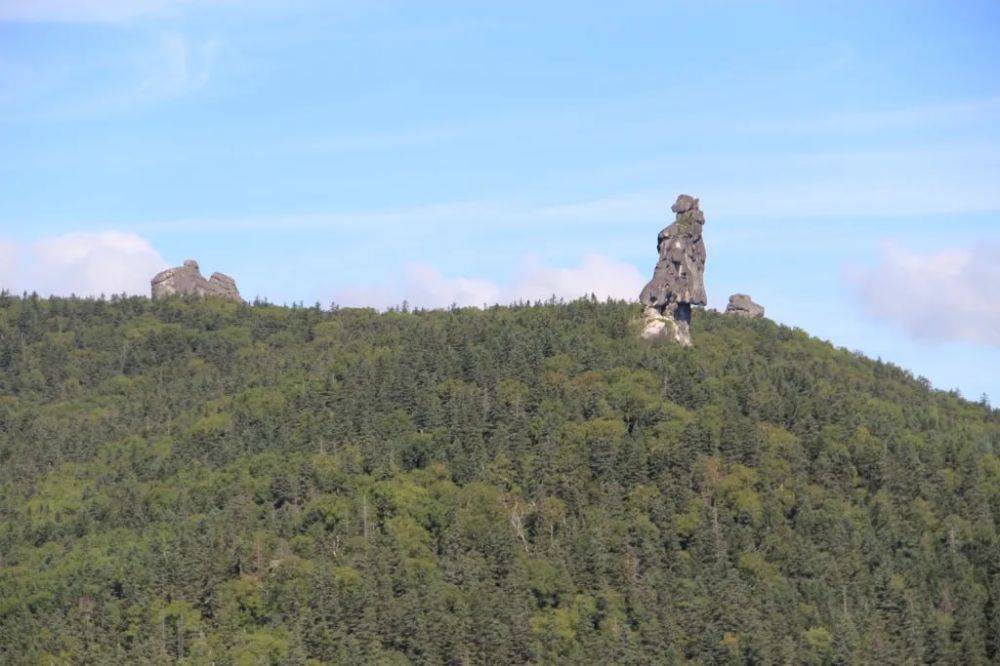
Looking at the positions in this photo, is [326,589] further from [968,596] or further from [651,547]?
[968,596]

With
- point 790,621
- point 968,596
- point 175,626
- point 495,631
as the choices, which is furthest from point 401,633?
point 968,596

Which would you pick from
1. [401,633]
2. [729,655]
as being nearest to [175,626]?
[401,633]

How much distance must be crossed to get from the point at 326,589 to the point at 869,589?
48223mm

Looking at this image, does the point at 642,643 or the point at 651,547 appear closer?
the point at 642,643

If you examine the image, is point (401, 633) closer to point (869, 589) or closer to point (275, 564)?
point (275, 564)

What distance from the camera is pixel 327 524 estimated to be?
7840 inches

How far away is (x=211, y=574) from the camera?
18862 cm

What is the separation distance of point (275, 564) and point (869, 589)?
5182 centimetres

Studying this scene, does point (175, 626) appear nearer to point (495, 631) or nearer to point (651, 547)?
point (495, 631)

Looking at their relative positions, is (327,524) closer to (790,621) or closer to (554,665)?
(554,665)

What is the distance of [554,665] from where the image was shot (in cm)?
18112

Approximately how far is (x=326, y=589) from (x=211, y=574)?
421 inches

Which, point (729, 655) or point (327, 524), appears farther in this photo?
point (327, 524)

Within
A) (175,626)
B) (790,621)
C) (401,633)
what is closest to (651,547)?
(790,621)
